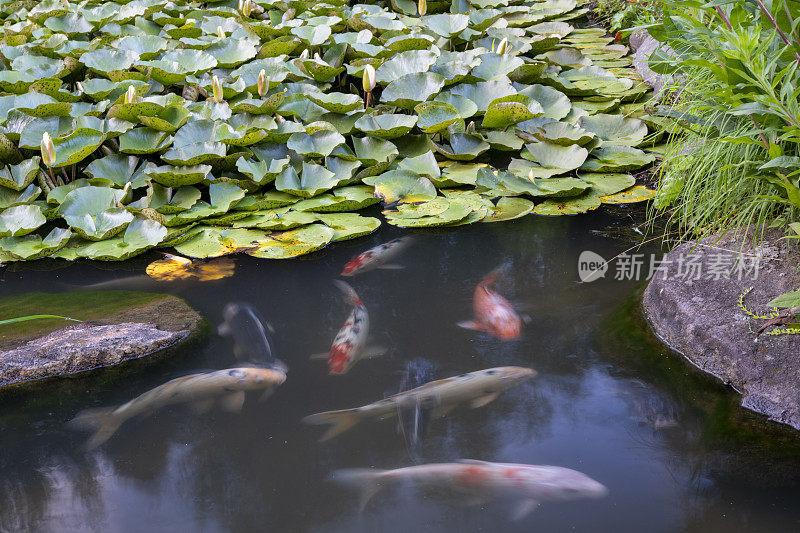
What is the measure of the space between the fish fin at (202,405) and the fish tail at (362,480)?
0.55 metres

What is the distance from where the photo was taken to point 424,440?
83.0 inches

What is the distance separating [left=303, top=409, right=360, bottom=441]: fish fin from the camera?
214 centimetres

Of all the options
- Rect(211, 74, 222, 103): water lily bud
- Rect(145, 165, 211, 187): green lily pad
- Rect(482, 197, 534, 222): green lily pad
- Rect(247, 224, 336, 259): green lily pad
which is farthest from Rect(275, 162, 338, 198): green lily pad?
Rect(482, 197, 534, 222): green lily pad

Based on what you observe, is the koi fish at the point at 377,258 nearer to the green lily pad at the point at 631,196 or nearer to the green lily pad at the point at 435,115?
the green lily pad at the point at 435,115

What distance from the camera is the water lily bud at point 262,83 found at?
3.78m

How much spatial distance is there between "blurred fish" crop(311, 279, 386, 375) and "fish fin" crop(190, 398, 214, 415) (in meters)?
0.40

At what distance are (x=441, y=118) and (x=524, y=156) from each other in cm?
50

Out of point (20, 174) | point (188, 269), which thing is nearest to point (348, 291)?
point (188, 269)

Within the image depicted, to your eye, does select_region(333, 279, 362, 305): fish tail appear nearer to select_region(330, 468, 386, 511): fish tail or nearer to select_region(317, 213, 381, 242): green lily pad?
select_region(317, 213, 381, 242): green lily pad

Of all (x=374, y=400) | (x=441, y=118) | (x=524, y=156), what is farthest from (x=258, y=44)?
(x=374, y=400)

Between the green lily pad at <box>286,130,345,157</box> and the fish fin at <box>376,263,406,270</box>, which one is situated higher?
the green lily pad at <box>286,130,345,157</box>

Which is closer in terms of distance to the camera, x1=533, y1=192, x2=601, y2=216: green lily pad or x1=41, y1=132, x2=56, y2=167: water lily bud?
x1=41, y1=132, x2=56, y2=167: water lily bud

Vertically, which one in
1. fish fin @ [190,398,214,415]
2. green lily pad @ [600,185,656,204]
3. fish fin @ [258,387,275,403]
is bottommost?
fish fin @ [190,398,214,415]

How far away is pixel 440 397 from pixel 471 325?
442mm
